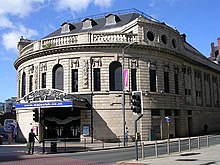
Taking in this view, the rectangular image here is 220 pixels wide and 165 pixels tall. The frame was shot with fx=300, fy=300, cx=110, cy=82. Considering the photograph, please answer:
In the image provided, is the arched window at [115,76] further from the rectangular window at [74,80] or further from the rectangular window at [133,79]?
the rectangular window at [74,80]

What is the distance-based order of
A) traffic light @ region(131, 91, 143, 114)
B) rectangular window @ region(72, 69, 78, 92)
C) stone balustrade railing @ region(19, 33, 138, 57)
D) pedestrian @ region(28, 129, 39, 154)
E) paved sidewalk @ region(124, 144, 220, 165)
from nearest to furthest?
1. paved sidewalk @ region(124, 144, 220, 165)
2. traffic light @ region(131, 91, 143, 114)
3. pedestrian @ region(28, 129, 39, 154)
4. rectangular window @ region(72, 69, 78, 92)
5. stone balustrade railing @ region(19, 33, 138, 57)

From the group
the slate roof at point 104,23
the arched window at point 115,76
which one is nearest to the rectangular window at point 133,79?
the arched window at point 115,76

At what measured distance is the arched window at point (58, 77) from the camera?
124 feet

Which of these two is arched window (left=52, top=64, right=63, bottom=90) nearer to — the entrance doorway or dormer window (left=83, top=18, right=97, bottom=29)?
the entrance doorway

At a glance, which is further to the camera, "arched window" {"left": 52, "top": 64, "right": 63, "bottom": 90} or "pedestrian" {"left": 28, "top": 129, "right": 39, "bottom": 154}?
"arched window" {"left": 52, "top": 64, "right": 63, "bottom": 90}

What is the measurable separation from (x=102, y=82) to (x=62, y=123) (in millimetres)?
6959

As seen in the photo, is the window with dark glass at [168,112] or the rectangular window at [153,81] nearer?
the rectangular window at [153,81]

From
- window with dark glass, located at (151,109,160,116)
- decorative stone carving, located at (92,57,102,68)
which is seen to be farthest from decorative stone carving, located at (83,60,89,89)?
window with dark glass, located at (151,109,160,116)

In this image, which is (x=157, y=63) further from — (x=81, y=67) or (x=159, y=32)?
(x=81, y=67)

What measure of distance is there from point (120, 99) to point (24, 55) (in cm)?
1528

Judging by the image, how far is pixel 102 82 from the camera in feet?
119

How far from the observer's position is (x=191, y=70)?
164 ft

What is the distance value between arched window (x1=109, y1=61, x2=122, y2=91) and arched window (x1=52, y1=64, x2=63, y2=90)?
6252 mm

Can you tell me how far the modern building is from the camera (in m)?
35.7
